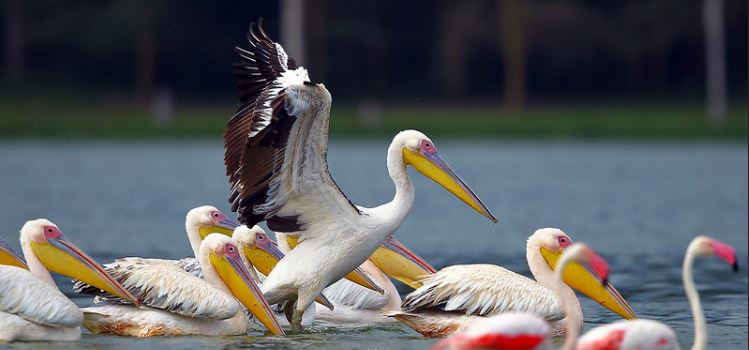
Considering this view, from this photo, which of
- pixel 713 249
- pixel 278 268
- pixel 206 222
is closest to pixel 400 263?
pixel 278 268

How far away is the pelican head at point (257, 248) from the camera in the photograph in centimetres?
838

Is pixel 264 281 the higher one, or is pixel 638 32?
pixel 638 32

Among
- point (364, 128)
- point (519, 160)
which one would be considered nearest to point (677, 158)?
point (519, 160)

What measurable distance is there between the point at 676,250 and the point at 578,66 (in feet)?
86.5

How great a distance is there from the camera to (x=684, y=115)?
3378 cm

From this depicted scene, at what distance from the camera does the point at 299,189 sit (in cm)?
775

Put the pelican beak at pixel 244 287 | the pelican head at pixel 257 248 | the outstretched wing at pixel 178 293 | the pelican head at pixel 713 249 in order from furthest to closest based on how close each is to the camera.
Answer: the pelican head at pixel 257 248 → the pelican beak at pixel 244 287 → the outstretched wing at pixel 178 293 → the pelican head at pixel 713 249

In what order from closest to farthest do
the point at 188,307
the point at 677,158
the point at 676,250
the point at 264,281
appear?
the point at 188,307, the point at 264,281, the point at 676,250, the point at 677,158

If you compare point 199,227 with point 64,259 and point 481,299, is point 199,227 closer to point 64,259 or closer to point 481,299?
point 64,259

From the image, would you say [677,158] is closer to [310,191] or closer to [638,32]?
[638,32]

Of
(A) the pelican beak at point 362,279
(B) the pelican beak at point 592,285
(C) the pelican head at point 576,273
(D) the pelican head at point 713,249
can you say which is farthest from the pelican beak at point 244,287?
(D) the pelican head at point 713,249

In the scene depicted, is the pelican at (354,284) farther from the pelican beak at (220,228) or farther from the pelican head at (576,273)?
the pelican head at (576,273)

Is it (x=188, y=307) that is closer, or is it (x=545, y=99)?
(x=188, y=307)

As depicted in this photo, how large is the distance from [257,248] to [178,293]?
922mm
